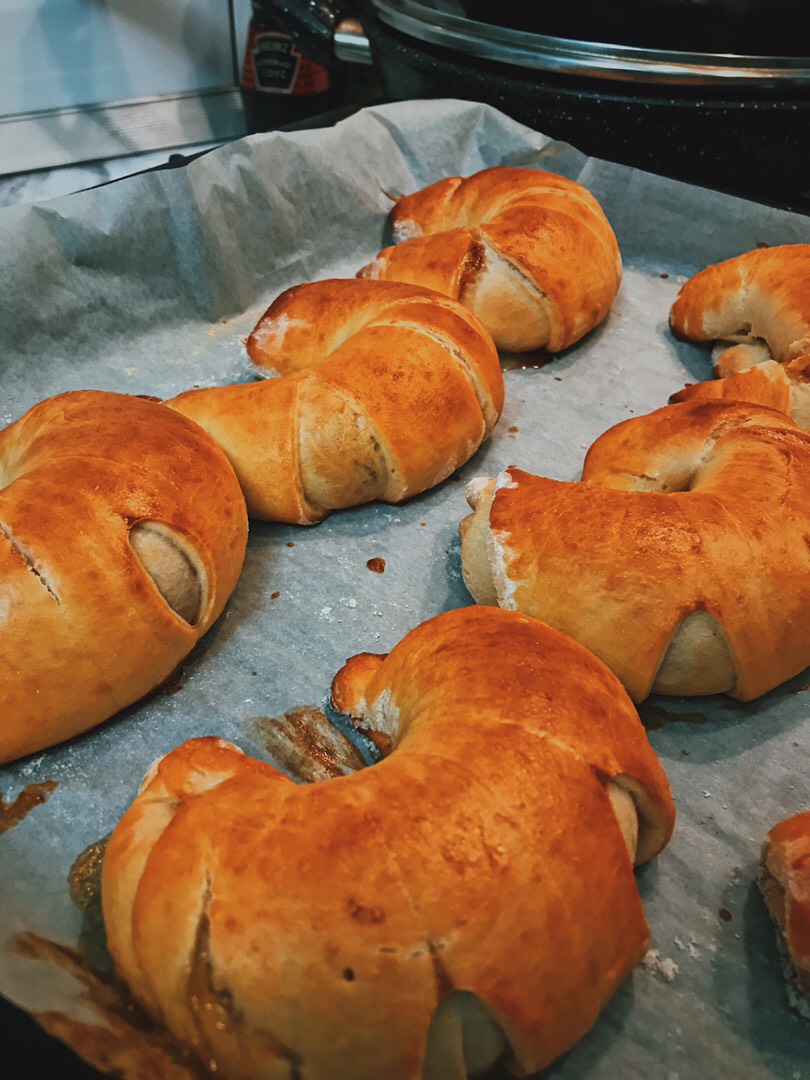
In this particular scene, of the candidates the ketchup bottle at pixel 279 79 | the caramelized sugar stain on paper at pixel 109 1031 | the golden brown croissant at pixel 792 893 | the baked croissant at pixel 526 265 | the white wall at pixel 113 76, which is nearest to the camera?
the caramelized sugar stain on paper at pixel 109 1031

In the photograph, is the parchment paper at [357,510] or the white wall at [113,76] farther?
the white wall at [113,76]

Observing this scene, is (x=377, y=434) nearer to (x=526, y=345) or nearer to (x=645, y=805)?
(x=526, y=345)

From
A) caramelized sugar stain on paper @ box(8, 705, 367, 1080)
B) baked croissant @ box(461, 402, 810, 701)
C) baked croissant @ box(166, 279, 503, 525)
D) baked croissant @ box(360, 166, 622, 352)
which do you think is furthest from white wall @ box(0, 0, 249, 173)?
caramelized sugar stain on paper @ box(8, 705, 367, 1080)

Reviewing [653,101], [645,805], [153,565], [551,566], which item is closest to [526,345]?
[653,101]

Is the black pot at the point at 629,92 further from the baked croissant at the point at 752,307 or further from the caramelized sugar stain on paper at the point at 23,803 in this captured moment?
the caramelized sugar stain on paper at the point at 23,803

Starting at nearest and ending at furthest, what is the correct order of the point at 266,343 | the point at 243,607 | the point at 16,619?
the point at 16,619 < the point at 243,607 < the point at 266,343

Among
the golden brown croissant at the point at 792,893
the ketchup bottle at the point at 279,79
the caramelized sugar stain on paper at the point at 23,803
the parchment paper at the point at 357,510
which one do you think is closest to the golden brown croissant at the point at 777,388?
the parchment paper at the point at 357,510
